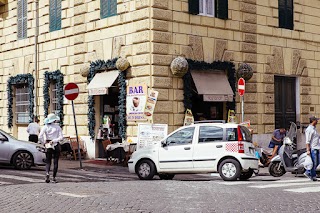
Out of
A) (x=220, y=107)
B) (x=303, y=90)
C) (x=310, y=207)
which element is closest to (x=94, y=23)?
(x=220, y=107)

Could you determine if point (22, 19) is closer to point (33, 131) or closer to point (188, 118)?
point (33, 131)

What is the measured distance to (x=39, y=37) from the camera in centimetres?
2647

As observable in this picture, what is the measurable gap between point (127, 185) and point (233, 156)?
9.75 ft

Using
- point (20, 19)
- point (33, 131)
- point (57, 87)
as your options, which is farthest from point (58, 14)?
point (33, 131)

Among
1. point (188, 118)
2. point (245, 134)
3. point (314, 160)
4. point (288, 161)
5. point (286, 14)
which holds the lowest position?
point (288, 161)

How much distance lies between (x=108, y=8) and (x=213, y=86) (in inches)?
191

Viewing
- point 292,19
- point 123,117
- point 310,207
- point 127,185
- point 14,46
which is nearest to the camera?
point 310,207

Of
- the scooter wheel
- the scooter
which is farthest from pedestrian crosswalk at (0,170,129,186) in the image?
the scooter

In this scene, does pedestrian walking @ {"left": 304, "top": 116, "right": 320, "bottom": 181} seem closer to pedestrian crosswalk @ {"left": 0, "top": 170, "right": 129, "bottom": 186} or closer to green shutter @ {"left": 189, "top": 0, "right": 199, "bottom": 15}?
pedestrian crosswalk @ {"left": 0, "top": 170, "right": 129, "bottom": 186}

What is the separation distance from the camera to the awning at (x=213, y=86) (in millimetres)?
21203

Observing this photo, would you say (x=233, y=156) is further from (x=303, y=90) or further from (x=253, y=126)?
(x=303, y=90)

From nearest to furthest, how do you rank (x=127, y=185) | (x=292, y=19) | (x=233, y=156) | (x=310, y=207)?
(x=310, y=207) < (x=127, y=185) < (x=233, y=156) < (x=292, y=19)

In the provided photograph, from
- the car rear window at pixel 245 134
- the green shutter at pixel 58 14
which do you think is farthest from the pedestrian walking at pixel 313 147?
the green shutter at pixel 58 14

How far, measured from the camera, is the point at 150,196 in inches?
455
